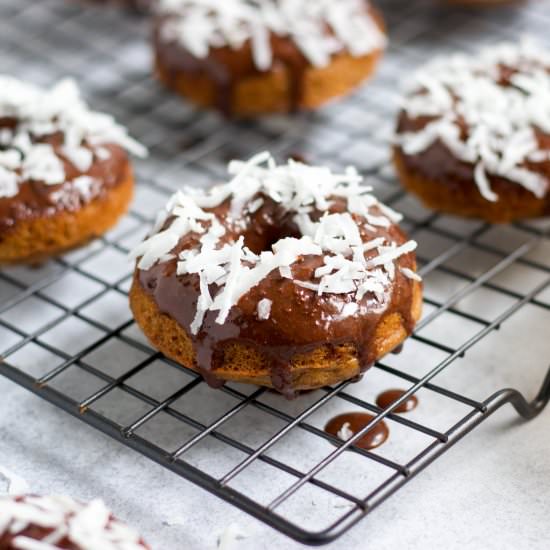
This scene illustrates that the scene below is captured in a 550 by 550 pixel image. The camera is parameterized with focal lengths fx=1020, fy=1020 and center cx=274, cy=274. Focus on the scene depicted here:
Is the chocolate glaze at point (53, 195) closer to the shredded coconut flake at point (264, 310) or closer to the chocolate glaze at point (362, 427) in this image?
the shredded coconut flake at point (264, 310)

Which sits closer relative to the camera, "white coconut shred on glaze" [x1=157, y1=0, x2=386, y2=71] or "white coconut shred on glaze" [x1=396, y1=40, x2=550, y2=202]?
"white coconut shred on glaze" [x1=396, y1=40, x2=550, y2=202]

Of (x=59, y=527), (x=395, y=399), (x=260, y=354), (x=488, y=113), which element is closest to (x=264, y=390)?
(x=260, y=354)

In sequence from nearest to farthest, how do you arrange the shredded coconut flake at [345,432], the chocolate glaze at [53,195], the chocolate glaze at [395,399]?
the shredded coconut flake at [345,432]
the chocolate glaze at [395,399]
the chocolate glaze at [53,195]

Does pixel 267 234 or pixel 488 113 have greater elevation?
pixel 488 113

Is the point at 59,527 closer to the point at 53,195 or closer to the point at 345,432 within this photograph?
the point at 345,432

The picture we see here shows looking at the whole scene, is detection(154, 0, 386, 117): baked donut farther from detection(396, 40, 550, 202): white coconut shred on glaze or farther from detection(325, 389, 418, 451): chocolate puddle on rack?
detection(325, 389, 418, 451): chocolate puddle on rack

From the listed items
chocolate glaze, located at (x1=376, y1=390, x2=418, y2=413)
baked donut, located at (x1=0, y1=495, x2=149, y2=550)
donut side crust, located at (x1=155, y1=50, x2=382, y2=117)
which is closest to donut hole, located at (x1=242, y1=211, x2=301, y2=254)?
chocolate glaze, located at (x1=376, y1=390, x2=418, y2=413)

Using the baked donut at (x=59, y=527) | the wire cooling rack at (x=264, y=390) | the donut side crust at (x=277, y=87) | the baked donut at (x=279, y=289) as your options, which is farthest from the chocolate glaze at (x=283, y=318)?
the donut side crust at (x=277, y=87)
